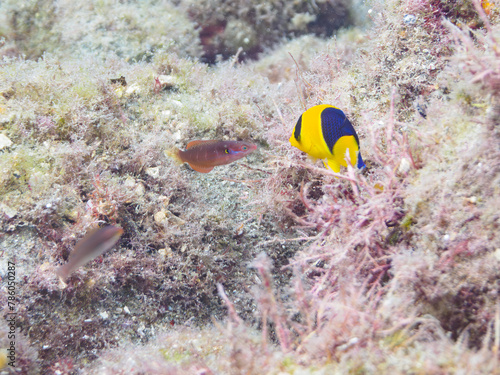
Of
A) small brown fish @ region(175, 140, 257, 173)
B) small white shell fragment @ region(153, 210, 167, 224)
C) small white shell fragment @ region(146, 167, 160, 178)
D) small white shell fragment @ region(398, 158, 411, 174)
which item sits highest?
small white shell fragment @ region(398, 158, 411, 174)

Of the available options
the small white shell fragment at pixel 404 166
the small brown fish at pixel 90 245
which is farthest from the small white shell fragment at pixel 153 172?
the small white shell fragment at pixel 404 166

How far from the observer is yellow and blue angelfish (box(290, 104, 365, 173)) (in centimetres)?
231

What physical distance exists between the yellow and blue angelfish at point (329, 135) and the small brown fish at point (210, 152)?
573mm

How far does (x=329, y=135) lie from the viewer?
2.31m

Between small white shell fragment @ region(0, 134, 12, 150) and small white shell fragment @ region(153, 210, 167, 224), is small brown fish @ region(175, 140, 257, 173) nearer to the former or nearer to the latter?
small white shell fragment @ region(153, 210, 167, 224)

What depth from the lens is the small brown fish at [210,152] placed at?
2621 millimetres

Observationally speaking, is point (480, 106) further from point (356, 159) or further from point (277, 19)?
point (277, 19)

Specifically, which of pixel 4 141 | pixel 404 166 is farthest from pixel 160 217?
pixel 404 166

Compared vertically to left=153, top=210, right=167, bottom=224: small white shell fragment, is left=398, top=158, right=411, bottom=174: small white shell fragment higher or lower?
higher

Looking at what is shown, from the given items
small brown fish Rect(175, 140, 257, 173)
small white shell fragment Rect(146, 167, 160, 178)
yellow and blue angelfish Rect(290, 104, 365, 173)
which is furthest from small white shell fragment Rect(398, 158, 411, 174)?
small white shell fragment Rect(146, 167, 160, 178)

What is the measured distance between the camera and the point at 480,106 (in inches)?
79.0

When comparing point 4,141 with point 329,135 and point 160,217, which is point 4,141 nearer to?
point 160,217

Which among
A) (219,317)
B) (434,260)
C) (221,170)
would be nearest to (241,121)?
(221,170)

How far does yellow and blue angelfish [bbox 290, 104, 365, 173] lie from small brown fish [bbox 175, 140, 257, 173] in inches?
22.6
